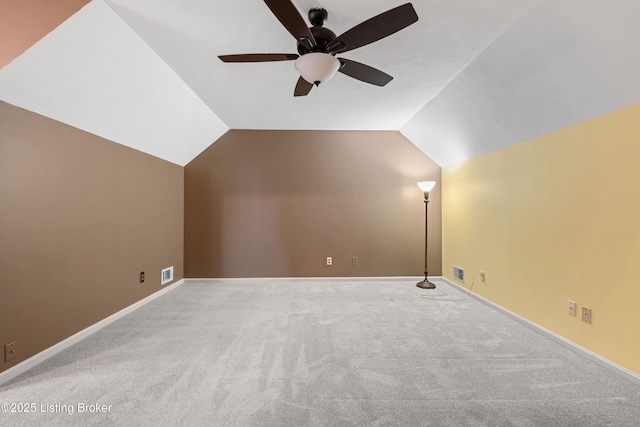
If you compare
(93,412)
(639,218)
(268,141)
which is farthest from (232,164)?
(639,218)

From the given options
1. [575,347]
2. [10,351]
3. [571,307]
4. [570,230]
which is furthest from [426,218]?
[10,351]

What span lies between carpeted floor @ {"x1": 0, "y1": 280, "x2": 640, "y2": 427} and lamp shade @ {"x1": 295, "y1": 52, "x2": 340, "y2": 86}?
1.90 m

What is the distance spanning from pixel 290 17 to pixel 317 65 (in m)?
0.27

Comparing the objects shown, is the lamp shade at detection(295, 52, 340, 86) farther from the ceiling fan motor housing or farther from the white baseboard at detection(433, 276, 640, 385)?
the white baseboard at detection(433, 276, 640, 385)

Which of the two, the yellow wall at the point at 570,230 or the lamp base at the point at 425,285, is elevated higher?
the yellow wall at the point at 570,230

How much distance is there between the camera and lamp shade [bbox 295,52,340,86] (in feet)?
4.78

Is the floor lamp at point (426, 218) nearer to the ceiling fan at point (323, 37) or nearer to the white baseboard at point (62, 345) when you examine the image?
the ceiling fan at point (323, 37)

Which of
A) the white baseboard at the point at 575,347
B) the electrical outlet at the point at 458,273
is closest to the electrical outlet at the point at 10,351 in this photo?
the white baseboard at the point at 575,347

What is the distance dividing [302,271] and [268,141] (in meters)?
2.08

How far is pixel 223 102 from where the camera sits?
9.75ft

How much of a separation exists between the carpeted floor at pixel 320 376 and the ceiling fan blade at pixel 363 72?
2035mm

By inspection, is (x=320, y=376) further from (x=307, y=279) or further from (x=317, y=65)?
(x=307, y=279)

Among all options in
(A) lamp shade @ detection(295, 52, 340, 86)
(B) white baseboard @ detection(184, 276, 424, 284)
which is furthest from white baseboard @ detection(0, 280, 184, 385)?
(A) lamp shade @ detection(295, 52, 340, 86)

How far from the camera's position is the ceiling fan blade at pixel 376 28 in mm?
1239
